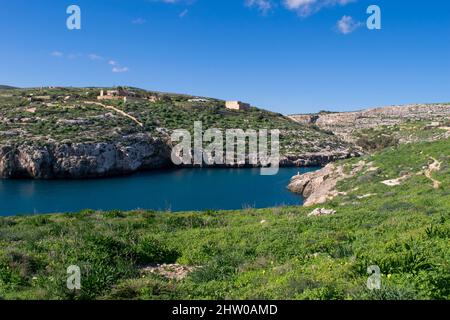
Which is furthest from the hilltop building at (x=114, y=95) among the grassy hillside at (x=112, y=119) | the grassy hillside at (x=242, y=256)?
the grassy hillside at (x=242, y=256)

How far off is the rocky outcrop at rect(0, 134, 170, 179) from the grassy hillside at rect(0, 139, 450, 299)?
125 ft

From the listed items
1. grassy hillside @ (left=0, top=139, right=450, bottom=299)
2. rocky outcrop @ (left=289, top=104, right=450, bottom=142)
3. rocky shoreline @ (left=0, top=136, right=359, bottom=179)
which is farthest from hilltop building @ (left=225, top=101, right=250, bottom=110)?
grassy hillside @ (left=0, top=139, right=450, bottom=299)

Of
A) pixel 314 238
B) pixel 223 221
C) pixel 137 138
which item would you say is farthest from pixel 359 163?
pixel 137 138

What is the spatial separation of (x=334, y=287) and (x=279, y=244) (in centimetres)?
505

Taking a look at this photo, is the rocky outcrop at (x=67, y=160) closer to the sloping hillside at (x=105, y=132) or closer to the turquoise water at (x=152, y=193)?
the sloping hillside at (x=105, y=132)

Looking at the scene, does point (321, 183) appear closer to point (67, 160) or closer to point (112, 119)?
point (67, 160)

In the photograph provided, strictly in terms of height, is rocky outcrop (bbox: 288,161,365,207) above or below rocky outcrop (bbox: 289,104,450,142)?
below

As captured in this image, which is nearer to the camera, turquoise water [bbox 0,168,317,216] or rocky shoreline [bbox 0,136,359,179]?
turquoise water [bbox 0,168,317,216]

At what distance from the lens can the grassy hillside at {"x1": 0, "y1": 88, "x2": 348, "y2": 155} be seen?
61750mm

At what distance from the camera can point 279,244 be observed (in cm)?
1196

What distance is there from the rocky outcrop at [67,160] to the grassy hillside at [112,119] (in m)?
2.50

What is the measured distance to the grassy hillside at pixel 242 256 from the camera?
7383mm

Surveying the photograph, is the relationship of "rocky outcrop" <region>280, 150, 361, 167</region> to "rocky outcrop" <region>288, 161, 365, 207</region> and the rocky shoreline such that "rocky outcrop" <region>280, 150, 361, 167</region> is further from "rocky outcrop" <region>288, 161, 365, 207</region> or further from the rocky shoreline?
the rocky shoreline

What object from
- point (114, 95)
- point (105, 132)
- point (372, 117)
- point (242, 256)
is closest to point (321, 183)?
point (242, 256)
